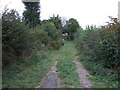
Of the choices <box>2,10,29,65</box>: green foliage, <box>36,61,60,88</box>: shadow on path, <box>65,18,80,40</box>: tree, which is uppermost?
<box>65,18,80,40</box>: tree

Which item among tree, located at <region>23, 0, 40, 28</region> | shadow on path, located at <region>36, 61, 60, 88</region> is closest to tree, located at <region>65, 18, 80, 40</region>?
tree, located at <region>23, 0, 40, 28</region>

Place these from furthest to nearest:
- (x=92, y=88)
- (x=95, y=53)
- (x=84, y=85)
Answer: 1. (x=95, y=53)
2. (x=84, y=85)
3. (x=92, y=88)

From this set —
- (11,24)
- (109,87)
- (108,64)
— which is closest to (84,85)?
(109,87)

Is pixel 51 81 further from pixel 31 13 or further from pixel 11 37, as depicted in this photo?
pixel 31 13

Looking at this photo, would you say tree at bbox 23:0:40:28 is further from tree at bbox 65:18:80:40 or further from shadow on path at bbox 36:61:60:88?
tree at bbox 65:18:80:40

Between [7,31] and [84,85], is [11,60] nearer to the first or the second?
[7,31]

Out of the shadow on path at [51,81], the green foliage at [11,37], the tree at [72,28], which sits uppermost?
the tree at [72,28]

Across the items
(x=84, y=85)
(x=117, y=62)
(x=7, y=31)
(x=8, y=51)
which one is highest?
(x=7, y=31)

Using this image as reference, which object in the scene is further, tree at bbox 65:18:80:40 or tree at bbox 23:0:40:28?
tree at bbox 65:18:80:40

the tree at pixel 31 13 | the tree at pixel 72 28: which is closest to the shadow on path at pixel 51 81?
the tree at pixel 31 13

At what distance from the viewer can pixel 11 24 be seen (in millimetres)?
7840

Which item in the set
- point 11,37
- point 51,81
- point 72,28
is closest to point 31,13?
point 11,37

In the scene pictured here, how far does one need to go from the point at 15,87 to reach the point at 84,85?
8.23 feet

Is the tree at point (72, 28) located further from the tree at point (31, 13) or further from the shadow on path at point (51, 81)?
the shadow on path at point (51, 81)
